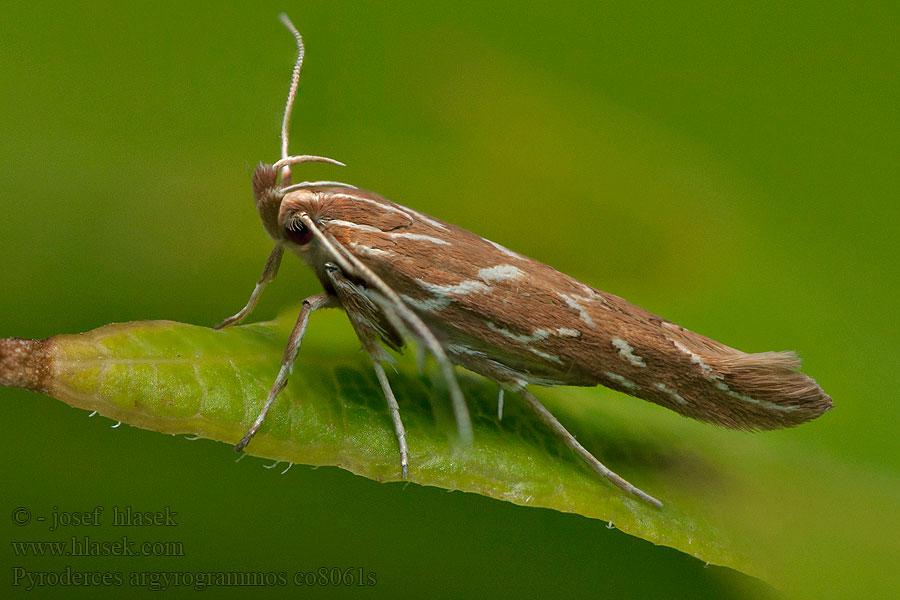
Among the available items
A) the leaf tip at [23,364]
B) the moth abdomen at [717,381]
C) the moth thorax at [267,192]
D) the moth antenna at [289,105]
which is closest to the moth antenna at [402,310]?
the moth thorax at [267,192]

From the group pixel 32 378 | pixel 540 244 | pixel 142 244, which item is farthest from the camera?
pixel 540 244

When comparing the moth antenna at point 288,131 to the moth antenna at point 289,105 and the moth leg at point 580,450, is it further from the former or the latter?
the moth leg at point 580,450

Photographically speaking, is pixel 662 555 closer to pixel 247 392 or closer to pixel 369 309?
pixel 369 309

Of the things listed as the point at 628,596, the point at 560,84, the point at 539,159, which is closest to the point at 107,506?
the point at 628,596

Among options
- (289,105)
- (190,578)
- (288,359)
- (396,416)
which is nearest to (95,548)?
(190,578)

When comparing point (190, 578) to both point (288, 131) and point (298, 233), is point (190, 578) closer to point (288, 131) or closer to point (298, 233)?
Result: point (298, 233)
